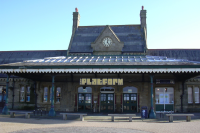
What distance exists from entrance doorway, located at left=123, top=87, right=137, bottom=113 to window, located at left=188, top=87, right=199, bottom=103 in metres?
6.28

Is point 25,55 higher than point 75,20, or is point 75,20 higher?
point 75,20

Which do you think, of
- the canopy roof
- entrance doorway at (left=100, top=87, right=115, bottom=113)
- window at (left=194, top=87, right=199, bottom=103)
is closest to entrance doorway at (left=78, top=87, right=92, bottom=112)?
entrance doorway at (left=100, top=87, right=115, bottom=113)

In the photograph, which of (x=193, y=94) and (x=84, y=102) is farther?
(x=193, y=94)

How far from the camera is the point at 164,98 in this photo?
78.2 feet

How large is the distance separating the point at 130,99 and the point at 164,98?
3677mm

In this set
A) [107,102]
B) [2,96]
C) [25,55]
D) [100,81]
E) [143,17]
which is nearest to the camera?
[100,81]

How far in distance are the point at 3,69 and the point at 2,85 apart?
33.1 ft

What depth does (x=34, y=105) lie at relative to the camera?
25.7m

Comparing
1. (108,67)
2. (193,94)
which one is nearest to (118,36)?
(193,94)

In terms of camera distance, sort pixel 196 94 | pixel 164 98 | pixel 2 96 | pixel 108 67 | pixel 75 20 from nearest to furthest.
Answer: pixel 108 67 → pixel 164 98 → pixel 196 94 → pixel 2 96 → pixel 75 20

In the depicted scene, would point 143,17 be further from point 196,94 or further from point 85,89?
point 85,89

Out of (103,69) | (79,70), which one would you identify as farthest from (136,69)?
(79,70)

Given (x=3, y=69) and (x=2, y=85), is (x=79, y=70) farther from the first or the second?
(x=2, y=85)

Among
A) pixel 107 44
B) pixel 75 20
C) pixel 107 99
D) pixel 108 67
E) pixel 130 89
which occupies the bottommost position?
pixel 107 99
